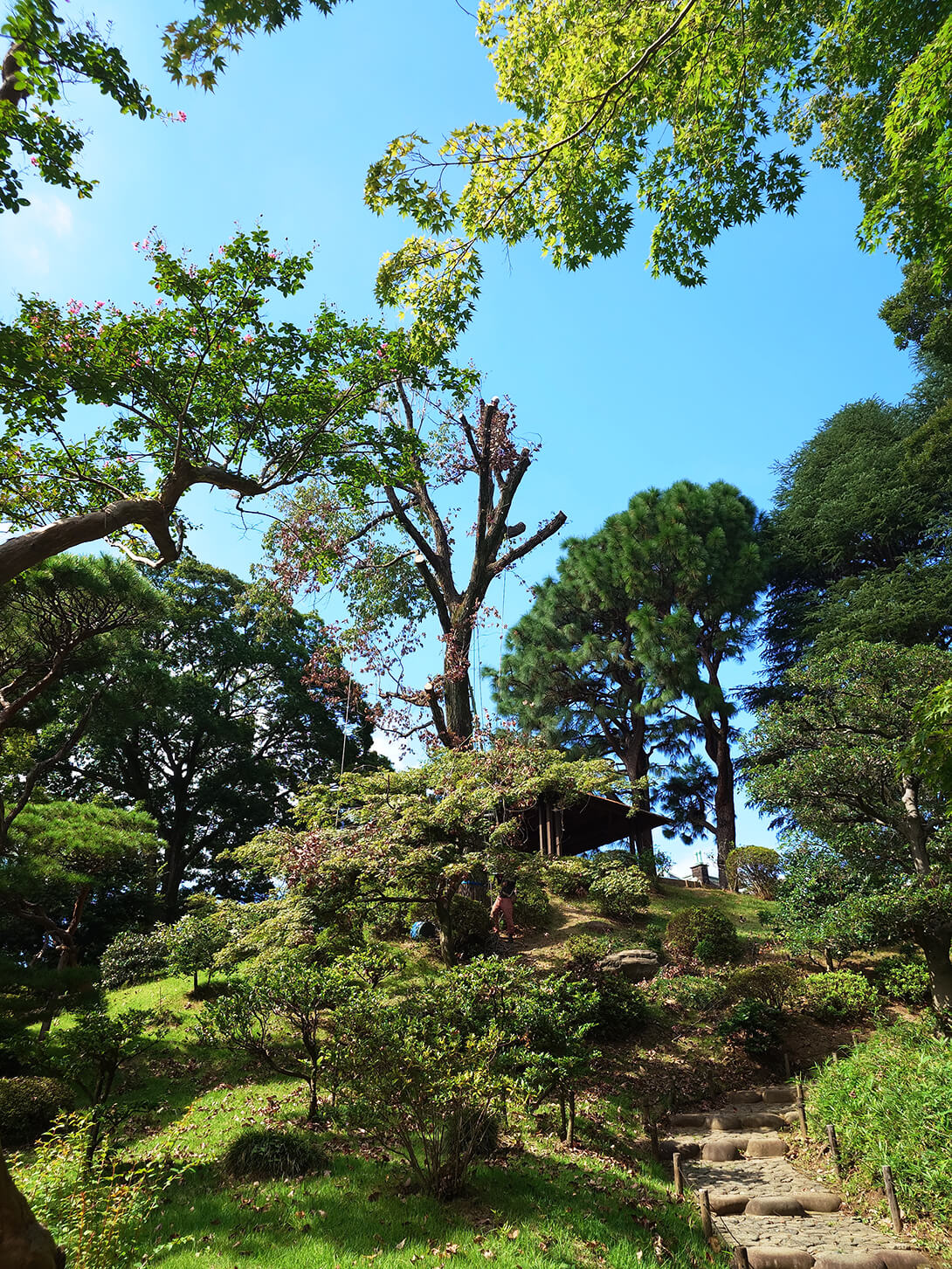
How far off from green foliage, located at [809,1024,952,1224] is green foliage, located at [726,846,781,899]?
10055mm

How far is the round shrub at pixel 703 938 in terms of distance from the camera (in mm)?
13188

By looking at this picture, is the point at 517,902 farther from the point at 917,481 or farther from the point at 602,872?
the point at 917,481

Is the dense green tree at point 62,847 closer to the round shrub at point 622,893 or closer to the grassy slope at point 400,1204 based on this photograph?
the grassy slope at point 400,1204

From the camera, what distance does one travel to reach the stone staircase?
5.42m

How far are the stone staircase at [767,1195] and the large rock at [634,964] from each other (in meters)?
2.90

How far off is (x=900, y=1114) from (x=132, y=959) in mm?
12400

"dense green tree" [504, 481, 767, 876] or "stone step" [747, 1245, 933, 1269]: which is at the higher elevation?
"dense green tree" [504, 481, 767, 876]

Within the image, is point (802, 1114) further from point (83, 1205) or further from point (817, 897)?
point (83, 1205)

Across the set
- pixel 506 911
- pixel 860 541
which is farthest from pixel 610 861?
pixel 860 541

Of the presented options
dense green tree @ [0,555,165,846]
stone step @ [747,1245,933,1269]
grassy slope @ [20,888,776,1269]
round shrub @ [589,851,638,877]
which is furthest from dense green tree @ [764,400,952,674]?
dense green tree @ [0,555,165,846]

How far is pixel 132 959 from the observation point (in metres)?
13.2

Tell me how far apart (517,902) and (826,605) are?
45.0 ft

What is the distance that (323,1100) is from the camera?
326 inches

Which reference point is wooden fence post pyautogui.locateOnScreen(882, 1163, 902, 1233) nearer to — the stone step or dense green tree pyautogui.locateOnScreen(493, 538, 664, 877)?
Result: the stone step
